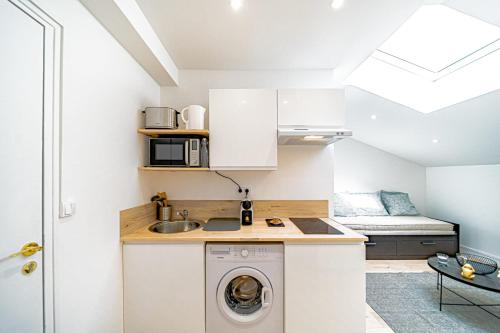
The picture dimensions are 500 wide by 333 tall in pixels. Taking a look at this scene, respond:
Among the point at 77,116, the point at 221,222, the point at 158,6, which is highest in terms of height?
the point at 158,6

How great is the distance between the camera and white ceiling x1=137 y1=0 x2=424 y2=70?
4.42 ft

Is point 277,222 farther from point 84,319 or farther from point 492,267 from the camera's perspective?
point 492,267

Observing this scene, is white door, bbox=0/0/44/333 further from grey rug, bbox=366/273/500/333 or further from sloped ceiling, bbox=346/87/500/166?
sloped ceiling, bbox=346/87/500/166

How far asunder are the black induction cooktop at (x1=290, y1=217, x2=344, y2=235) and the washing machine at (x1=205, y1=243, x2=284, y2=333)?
327mm

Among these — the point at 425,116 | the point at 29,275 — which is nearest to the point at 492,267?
the point at 425,116

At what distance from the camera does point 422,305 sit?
2.12 meters

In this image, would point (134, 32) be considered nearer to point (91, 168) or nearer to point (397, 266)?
point (91, 168)

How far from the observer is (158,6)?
1336mm

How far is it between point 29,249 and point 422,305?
3251 millimetres

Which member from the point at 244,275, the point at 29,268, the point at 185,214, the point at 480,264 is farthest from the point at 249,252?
the point at 480,264

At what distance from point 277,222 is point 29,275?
A: 161 centimetres

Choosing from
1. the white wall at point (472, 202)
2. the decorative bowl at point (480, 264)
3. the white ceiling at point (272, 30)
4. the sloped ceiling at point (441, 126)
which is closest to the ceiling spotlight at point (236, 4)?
the white ceiling at point (272, 30)

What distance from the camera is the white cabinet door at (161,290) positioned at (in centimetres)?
152

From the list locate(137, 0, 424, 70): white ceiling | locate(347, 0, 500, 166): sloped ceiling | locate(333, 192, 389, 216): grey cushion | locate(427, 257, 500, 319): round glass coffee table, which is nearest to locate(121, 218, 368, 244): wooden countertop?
locate(427, 257, 500, 319): round glass coffee table
